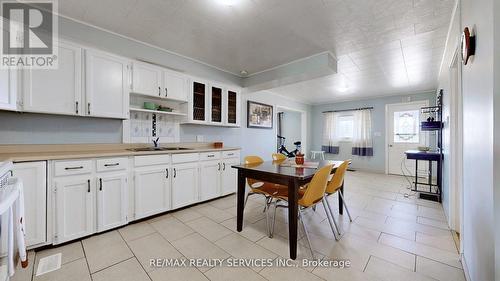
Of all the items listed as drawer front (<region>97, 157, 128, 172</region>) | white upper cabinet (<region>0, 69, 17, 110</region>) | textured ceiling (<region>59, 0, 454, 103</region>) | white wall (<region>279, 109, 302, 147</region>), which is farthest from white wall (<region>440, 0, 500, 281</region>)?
white wall (<region>279, 109, 302, 147</region>)

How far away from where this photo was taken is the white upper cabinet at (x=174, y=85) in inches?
115

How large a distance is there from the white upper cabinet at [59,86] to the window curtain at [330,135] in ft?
21.6

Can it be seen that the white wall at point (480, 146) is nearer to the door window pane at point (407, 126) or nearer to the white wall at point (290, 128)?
the door window pane at point (407, 126)

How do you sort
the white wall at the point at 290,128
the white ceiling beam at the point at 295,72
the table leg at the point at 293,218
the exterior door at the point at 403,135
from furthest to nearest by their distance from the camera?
the white wall at the point at 290,128
the exterior door at the point at 403,135
the white ceiling beam at the point at 295,72
the table leg at the point at 293,218

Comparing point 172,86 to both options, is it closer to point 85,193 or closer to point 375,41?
point 85,193

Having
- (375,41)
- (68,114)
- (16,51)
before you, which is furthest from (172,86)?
(375,41)

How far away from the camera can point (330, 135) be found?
6781 mm

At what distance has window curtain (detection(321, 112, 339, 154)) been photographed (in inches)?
265

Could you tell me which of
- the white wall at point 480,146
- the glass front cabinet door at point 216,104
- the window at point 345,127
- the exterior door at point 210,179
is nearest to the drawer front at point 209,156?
the exterior door at point 210,179

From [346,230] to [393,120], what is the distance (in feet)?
16.1

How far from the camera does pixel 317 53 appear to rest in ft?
9.90

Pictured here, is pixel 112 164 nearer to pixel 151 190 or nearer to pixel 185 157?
pixel 151 190

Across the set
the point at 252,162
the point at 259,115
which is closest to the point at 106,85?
the point at 252,162

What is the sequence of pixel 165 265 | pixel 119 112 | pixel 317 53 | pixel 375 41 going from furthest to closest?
1. pixel 317 53
2. pixel 375 41
3. pixel 119 112
4. pixel 165 265
